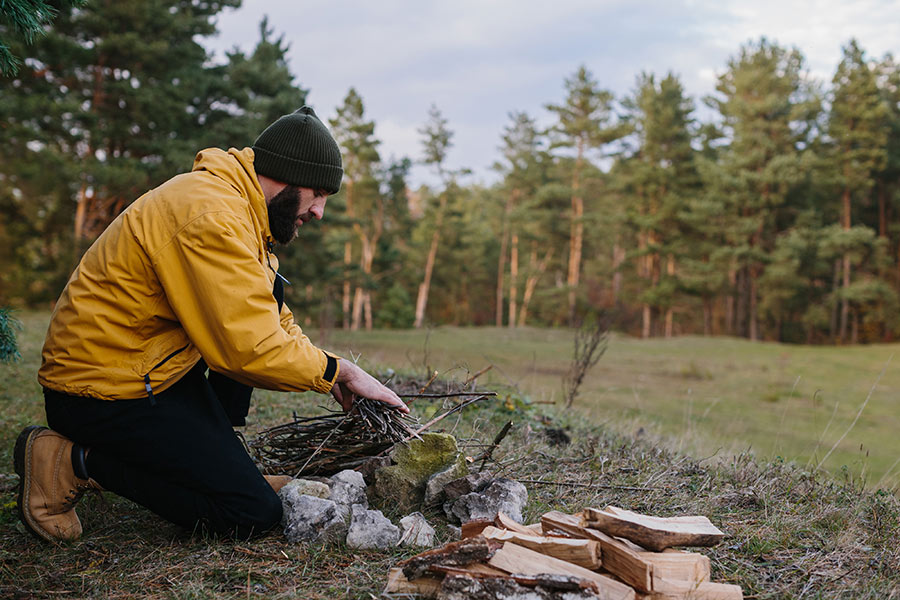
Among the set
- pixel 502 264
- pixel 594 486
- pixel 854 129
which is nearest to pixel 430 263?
pixel 502 264

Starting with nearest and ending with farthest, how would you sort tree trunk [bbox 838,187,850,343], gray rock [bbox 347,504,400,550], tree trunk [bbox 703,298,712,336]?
gray rock [bbox 347,504,400,550]
tree trunk [bbox 838,187,850,343]
tree trunk [bbox 703,298,712,336]

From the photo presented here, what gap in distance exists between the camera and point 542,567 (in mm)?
1834

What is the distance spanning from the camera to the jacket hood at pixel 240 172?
2.43 metres

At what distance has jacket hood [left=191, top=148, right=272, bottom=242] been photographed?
95.5 inches

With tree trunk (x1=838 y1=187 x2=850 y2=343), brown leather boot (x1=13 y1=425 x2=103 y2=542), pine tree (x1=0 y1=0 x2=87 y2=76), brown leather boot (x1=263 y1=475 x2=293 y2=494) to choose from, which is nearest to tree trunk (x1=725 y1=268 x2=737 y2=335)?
tree trunk (x1=838 y1=187 x2=850 y2=343)

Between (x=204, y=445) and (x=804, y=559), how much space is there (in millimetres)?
2312

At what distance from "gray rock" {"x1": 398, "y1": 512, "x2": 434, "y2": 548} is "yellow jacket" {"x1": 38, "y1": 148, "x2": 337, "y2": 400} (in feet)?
2.03

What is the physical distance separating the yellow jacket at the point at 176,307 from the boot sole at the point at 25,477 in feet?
Answer: 0.98

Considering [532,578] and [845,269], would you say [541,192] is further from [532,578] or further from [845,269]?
[532,578]

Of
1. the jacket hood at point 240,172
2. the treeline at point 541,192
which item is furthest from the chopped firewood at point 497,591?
the treeline at point 541,192

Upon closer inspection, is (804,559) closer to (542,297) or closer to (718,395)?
(718,395)

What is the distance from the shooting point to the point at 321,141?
2631 mm

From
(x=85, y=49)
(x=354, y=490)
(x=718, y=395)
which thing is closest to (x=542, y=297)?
(x=718, y=395)

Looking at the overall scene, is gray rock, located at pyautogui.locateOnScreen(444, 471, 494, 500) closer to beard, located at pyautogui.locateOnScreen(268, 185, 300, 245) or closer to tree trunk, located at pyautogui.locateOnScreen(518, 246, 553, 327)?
beard, located at pyautogui.locateOnScreen(268, 185, 300, 245)
